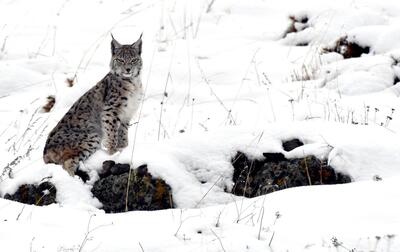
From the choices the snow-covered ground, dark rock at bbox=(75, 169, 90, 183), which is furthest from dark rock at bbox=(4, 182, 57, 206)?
dark rock at bbox=(75, 169, 90, 183)

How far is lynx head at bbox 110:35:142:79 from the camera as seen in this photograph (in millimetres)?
7895

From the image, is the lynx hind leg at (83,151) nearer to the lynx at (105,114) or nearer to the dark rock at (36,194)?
the lynx at (105,114)

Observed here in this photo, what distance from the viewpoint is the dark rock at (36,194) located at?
609 cm

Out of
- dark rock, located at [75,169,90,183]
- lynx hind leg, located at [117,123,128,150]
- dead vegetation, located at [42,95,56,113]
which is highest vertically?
dark rock, located at [75,169,90,183]

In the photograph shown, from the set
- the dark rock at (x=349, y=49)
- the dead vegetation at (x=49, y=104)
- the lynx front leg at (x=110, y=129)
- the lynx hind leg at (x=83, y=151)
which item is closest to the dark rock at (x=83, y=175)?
the lynx hind leg at (x=83, y=151)

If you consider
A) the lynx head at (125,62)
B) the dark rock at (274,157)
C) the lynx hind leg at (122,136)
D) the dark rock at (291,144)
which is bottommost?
the lynx hind leg at (122,136)

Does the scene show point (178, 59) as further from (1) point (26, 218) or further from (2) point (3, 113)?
(1) point (26, 218)

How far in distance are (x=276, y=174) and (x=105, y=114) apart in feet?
7.60

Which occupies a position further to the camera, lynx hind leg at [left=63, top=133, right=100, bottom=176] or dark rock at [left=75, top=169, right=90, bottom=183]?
lynx hind leg at [left=63, top=133, right=100, bottom=176]

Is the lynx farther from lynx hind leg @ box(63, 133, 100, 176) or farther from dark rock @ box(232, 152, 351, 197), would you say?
dark rock @ box(232, 152, 351, 197)

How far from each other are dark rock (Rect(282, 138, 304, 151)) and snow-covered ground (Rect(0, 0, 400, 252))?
67 millimetres

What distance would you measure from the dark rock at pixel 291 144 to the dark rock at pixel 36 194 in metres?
2.01

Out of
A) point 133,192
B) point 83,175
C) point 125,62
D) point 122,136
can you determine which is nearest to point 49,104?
point 125,62

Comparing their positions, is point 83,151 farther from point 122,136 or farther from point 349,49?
point 349,49
